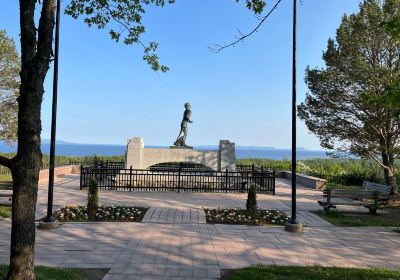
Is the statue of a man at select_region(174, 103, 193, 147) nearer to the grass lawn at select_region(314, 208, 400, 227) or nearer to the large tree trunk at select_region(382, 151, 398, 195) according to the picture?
the large tree trunk at select_region(382, 151, 398, 195)

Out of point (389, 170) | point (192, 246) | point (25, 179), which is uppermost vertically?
point (25, 179)

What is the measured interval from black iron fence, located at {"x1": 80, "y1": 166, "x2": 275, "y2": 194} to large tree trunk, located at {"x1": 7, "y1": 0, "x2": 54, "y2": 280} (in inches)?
524

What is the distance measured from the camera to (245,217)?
11.9 meters

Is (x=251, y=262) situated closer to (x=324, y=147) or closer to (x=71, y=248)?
(x=71, y=248)

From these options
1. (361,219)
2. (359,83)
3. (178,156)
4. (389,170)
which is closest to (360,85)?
(359,83)

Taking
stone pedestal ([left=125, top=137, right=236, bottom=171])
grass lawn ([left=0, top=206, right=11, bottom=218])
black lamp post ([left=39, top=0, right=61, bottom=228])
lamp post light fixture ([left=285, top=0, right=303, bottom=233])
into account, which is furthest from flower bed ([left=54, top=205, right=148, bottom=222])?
stone pedestal ([left=125, top=137, right=236, bottom=171])

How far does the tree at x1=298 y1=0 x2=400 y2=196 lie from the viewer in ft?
54.1

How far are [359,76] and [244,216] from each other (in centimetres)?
851

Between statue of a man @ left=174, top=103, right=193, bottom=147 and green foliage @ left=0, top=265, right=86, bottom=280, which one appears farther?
statue of a man @ left=174, top=103, right=193, bottom=147

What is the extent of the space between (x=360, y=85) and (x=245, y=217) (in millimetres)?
8912

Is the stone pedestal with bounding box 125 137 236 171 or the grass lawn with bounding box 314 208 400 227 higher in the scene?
the stone pedestal with bounding box 125 137 236 171

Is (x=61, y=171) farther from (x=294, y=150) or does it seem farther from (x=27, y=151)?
(x=27, y=151)

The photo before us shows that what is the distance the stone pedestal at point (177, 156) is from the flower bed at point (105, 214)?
9.84 m

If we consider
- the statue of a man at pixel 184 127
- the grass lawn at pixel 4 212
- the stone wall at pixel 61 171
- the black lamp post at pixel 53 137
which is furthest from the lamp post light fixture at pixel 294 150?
the stone wall at pixel 61 171
